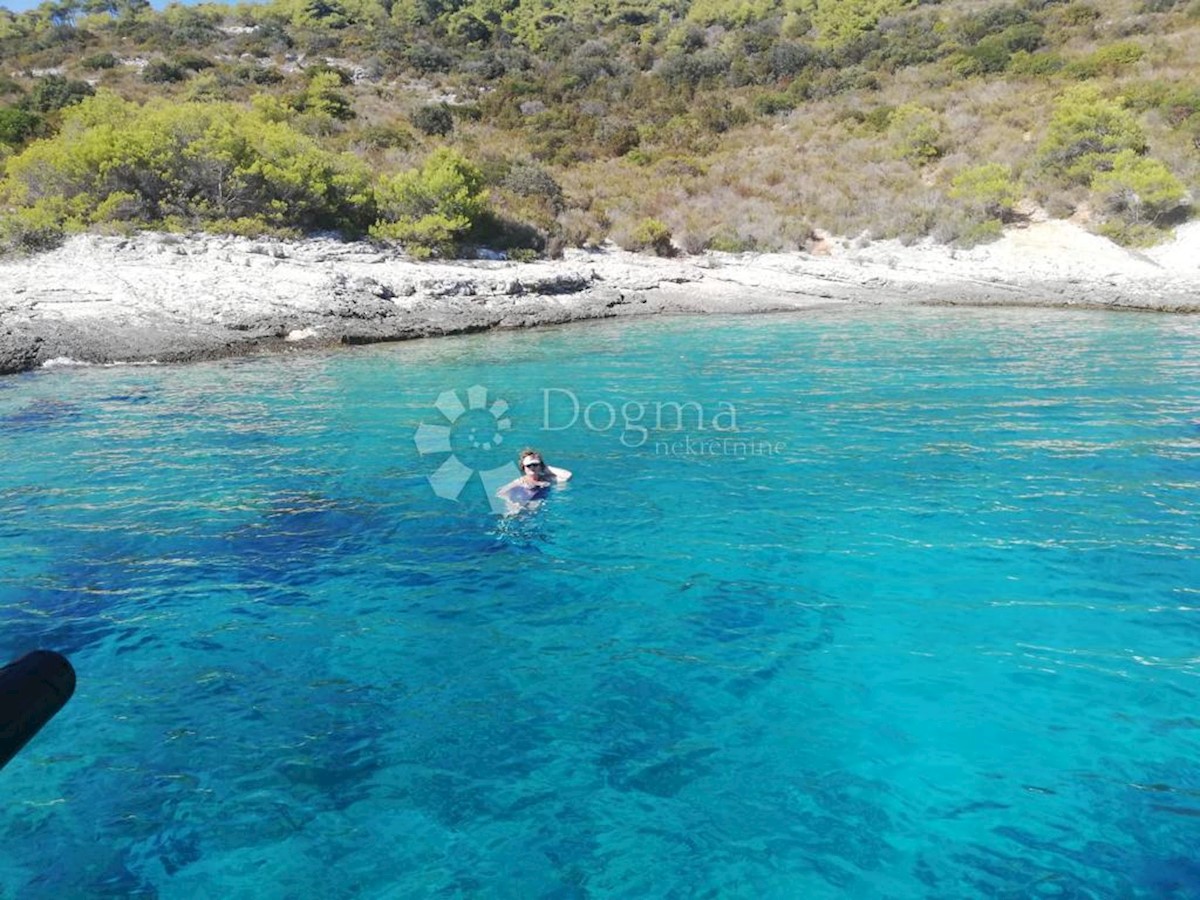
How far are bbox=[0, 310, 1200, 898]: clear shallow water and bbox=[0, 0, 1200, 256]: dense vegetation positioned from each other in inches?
635

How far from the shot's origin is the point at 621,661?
5.76 meters

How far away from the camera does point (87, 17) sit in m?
57.9

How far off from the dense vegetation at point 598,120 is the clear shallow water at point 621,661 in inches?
635

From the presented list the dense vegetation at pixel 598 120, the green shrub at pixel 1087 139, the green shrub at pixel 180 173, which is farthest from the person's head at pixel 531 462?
the green shrub at pixel 1087 139

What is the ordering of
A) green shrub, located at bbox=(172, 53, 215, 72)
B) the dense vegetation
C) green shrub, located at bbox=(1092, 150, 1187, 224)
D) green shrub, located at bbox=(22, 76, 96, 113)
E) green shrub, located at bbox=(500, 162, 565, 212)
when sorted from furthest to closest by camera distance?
green shrub, located at bbox=(172, 53, 215, 72) < green shrub, located at bbox=(22, 76, 96, 113) < green shrub, located at bbox=(500, 162, 565, 212) < green shrub, located at bbox=(1092, 150, 1187, 224) < the dense vegetation

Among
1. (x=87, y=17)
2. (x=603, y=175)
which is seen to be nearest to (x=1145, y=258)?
(x=603, y=175)

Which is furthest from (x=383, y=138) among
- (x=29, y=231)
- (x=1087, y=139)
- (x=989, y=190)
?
(x=1087, y=139)

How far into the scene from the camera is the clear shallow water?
397 cm

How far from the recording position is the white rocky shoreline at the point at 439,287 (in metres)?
18.6

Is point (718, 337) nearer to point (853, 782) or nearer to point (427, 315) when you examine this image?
point (427, 315)

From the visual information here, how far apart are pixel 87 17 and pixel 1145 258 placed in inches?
2916

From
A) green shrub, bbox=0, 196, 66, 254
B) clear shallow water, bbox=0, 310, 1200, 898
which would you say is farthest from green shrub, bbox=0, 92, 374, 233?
clear shallow water, bbox=0, 310, 1200, 898

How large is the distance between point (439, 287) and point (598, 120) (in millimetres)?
26586

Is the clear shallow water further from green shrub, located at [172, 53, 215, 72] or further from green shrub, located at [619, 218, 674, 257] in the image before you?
green shrub, located at [172, 53, 215, 72]
